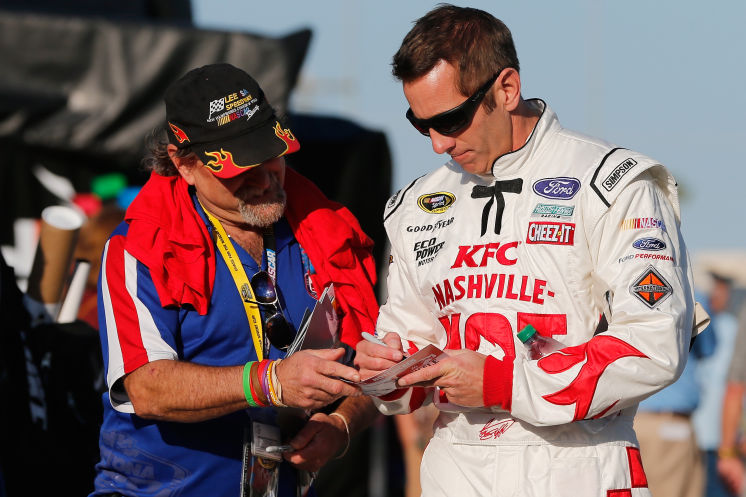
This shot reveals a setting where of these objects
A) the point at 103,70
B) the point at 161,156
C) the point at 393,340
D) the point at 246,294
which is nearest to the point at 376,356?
the point at 393,340

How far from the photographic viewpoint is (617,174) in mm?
3379

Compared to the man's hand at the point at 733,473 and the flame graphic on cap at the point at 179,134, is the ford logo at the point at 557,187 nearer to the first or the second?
the flame graphic on cap at the point at 179,134

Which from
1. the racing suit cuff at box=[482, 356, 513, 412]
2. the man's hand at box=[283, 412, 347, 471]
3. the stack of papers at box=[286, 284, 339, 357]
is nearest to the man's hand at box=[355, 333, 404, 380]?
the stack of papers at box=[286, 284, 339, 357]

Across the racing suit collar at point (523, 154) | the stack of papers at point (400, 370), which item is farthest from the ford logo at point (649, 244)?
the stack of papers at point (400, 370)

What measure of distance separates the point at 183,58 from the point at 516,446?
14.7 feet

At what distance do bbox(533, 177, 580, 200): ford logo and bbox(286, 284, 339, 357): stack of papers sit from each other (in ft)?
2.59

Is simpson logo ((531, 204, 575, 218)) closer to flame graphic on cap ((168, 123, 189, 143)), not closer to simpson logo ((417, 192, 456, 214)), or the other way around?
simpson logo ((417, 192, 456, 214))

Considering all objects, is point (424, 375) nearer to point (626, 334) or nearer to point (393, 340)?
point (393, 340)

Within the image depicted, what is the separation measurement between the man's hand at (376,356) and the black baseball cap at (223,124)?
77 centimetres

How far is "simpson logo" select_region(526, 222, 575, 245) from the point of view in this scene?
11.2ft

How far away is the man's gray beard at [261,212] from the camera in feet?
12.9

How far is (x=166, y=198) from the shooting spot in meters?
3.95

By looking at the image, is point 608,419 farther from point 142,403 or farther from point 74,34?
point 74,34

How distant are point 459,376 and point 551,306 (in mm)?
373
